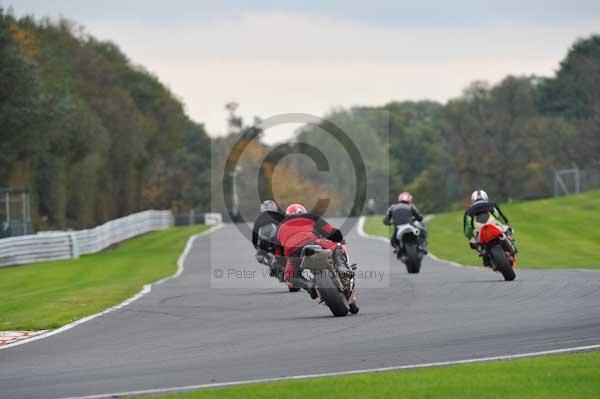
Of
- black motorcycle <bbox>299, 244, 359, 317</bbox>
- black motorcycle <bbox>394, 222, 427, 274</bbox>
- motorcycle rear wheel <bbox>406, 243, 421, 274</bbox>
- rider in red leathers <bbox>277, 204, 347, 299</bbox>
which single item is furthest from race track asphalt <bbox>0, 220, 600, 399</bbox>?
motorcycle rear wheel <bbox>406, 243, 421, 274</bbox>

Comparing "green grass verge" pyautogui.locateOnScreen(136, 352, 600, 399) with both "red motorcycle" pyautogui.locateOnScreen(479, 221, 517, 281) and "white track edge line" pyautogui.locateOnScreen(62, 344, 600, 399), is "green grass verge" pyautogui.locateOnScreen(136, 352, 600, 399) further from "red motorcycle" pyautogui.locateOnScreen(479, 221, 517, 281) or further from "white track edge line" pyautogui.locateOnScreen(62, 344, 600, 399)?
"red motorcycle" pyautogui.locateOnScreen(479, 221, 517, 281)

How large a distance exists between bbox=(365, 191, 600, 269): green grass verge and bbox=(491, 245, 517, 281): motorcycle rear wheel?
24.6 ft

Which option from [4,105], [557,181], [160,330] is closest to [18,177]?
[4,105]

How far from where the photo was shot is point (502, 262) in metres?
21.6

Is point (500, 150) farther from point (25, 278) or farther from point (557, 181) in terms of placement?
point (25, 278)

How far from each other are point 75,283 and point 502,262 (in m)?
11.1

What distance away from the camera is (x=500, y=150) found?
9969cm

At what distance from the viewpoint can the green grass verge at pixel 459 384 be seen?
9.13 metres

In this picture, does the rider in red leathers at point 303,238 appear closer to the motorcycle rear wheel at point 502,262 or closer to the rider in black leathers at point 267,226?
the rider in black leathers at point 267,226

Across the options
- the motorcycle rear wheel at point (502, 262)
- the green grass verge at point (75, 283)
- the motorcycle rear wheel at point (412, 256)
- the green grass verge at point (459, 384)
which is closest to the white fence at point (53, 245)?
the green grass verge at point (75, 283)

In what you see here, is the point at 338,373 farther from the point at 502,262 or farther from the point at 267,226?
the point at 502,262

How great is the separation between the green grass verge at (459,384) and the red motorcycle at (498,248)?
36.5ft

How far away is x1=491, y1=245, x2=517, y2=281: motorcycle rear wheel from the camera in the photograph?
71.1ft

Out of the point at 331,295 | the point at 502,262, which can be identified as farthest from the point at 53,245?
the point at 331,295
